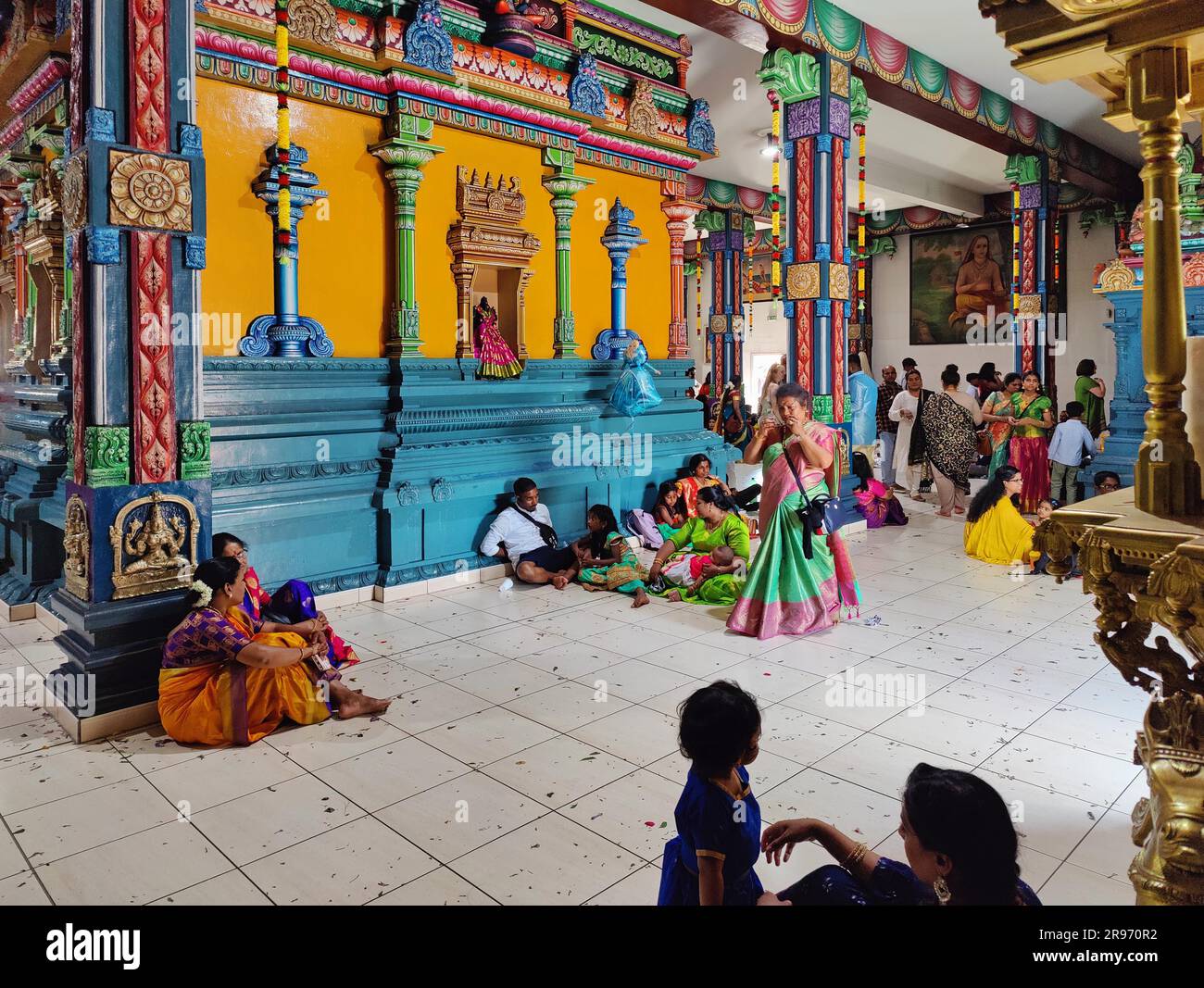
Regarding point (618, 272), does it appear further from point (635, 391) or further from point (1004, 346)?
point (1004, 346)

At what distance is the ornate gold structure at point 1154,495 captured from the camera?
6.78 ft

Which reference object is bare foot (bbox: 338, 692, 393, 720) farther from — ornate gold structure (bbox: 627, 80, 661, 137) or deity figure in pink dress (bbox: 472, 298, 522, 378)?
ornate gold structure (bbox: 627, 80, 661, 137)

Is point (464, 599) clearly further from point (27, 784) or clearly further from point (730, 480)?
point (730, 480)

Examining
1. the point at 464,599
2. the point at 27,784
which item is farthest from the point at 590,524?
the point at 27,784

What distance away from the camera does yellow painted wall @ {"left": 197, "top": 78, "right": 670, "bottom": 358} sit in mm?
5703

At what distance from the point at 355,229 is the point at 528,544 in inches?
105

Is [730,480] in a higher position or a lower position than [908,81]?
lower

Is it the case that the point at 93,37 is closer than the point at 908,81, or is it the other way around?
the point at 93,37

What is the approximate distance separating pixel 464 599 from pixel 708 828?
14.9 feet

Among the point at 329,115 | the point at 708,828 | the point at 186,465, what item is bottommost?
the point at 708,828

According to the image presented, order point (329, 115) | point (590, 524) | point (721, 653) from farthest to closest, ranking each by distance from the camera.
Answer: point (590, 524) → point (329, 115) → point (721, 653)

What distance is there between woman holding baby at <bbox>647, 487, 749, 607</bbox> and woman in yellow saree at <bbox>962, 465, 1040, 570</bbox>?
2.39 m

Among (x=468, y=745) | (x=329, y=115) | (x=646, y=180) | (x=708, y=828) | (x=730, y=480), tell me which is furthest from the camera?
(x=730, y=480)

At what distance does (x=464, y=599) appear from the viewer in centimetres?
629
